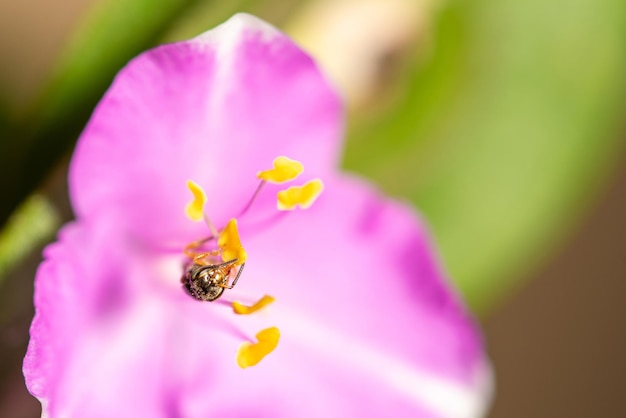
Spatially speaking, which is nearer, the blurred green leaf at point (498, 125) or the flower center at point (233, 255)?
the flower center at point (233, 255)

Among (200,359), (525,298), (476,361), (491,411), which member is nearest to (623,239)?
(525,298)

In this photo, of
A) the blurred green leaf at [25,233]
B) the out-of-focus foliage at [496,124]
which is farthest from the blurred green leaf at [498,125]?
the blurred green leaf at [25,233]

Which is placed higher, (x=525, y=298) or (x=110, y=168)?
(x=110, y=168)

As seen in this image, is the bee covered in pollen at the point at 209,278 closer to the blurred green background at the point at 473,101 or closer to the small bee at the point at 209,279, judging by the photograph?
the small bee at the point at 209,279

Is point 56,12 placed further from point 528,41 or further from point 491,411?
point 491,411

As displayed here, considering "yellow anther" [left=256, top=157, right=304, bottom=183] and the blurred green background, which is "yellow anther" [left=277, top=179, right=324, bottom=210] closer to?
"yellow anther" [left=256, top=157, right=304, bottom=183]

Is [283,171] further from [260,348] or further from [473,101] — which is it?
[473,101]
